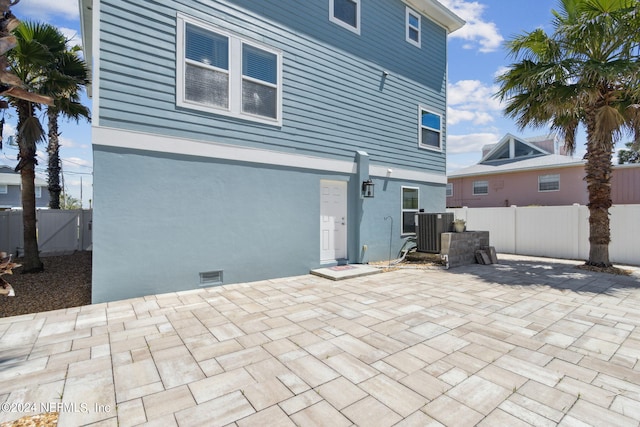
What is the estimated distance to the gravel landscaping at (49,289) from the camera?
4.15 metres

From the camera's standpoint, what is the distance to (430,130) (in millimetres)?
A: 9125

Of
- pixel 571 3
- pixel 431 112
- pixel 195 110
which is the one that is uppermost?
pixel 571 3

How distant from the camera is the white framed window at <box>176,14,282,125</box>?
16.2 feet

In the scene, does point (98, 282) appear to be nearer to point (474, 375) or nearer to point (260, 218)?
point (260, 218)

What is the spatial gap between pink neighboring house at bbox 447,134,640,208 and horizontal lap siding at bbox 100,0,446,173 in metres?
6.91

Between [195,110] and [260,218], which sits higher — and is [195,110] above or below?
above

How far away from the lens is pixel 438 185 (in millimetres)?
9477

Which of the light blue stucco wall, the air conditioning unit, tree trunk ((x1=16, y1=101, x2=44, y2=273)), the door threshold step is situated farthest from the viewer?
the air conditioning unit

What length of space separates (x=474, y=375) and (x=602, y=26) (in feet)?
25.4

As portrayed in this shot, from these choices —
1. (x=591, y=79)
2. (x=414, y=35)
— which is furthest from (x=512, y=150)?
(x=414, y=35)

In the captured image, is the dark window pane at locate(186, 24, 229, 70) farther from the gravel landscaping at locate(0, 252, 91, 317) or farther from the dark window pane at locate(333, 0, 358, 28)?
the gravel landscaping at locate(0, 252, 91, 317)

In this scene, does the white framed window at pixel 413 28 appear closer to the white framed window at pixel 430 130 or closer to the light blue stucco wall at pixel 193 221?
the white framed window at pixel 430 130

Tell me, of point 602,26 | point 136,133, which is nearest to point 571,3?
point 602,26

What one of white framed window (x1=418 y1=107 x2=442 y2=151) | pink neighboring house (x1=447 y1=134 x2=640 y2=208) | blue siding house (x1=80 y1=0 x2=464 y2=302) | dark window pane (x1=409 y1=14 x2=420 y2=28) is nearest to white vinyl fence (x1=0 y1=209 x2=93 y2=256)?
blue siding house (x1=80 y1=0 x2=464 y2=302)
